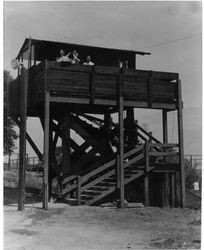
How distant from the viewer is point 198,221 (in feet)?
43.9

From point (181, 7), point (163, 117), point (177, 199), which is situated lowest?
point (177, 199)

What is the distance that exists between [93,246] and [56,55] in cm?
1190

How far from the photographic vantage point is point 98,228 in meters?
11.5

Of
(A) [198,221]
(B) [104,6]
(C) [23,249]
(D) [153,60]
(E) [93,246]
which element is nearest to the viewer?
(C) [23,249]

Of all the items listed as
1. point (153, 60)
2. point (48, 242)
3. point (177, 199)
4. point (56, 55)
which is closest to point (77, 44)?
point (56, 55)

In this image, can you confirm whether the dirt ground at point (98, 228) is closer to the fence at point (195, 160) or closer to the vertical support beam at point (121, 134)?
the vertical support beam at point (121, 134)

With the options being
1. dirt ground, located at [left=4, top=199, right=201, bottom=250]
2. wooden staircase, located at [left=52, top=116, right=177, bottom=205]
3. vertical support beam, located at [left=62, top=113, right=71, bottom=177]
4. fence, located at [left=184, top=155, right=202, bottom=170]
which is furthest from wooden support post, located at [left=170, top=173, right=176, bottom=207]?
fence, located at [left=184, top=155, right=202, bottom=170]

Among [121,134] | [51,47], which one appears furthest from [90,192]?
[51,47]

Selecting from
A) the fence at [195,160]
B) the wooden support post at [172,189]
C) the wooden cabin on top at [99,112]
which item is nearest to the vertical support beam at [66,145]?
the wooden cabin on top at [99,112]

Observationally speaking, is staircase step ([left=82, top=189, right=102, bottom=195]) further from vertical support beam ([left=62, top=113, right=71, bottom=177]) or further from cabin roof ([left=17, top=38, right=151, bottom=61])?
cabin roof ([left=17, top=38, right=151, bottom=61])

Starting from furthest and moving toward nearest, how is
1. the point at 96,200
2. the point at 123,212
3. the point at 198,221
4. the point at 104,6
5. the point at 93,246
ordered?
1. the point at 96,200
2. the point at 123,212
3. the point at 198,221
4. the point at 104,6
5. the point at 93,246

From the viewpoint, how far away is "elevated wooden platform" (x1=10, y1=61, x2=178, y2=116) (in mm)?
16250

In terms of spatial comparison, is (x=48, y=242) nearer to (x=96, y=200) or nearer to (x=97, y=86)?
(x=96, y=200)

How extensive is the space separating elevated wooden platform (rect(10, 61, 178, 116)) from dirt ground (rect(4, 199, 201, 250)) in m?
4.12
